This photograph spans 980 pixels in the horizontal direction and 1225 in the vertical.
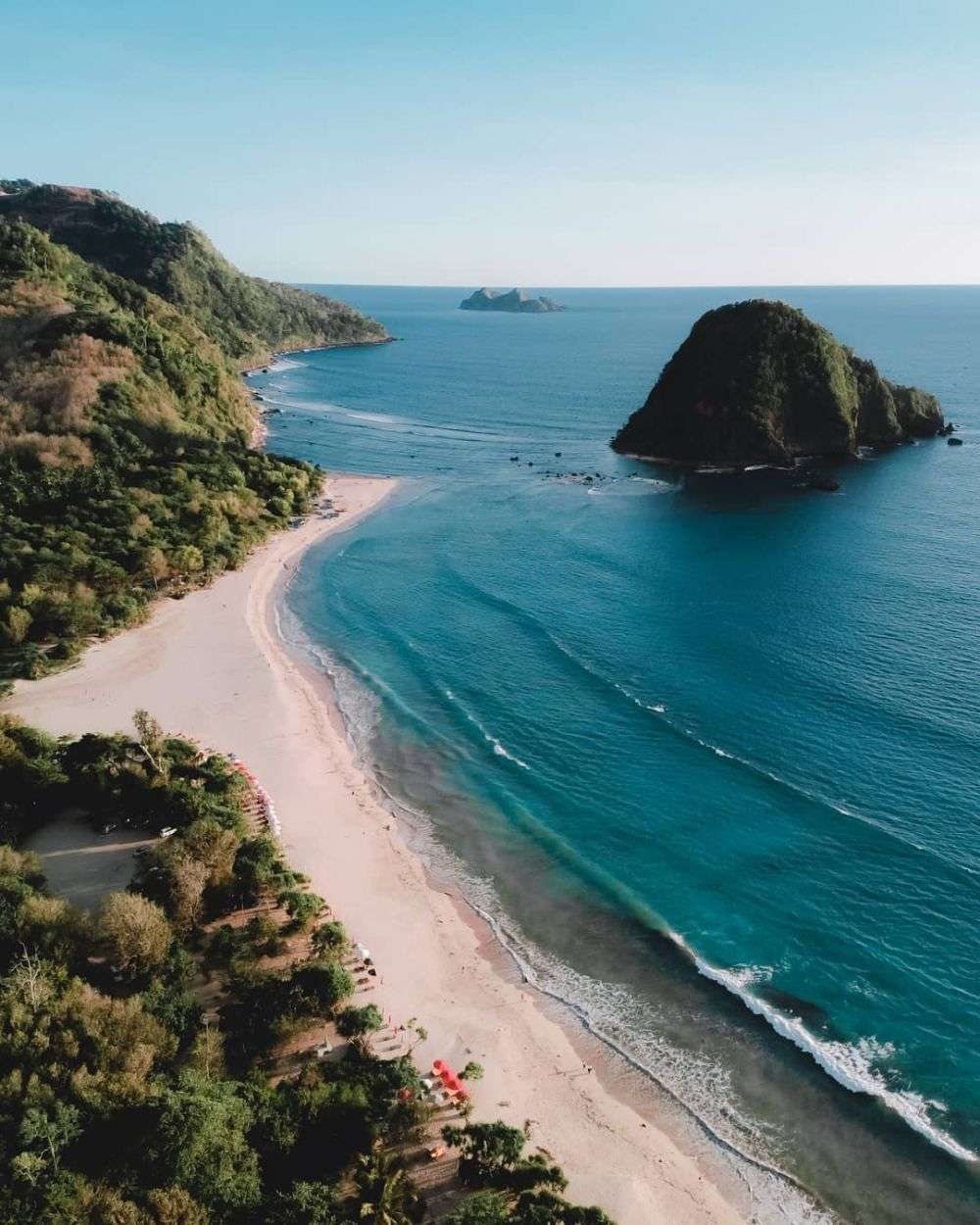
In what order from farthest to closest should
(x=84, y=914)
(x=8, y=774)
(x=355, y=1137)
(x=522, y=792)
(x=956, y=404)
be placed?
(x=956, y=404)
(x=522, y=792)
(x=8, y=774)
(x=84, y=914)
(x=355, y=1137)

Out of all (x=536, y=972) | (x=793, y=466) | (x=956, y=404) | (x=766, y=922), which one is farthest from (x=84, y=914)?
(x=956, y=404)

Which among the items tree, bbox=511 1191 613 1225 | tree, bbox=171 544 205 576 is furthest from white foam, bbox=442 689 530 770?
tree, bbox=171 544 205 576

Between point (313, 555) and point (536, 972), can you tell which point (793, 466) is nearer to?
point (313, 555)

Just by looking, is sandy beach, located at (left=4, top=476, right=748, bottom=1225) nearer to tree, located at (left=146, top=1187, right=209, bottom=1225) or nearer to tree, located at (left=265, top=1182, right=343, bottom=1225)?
tree, located at (left=265, top=1182, right=343, bottom=1225)

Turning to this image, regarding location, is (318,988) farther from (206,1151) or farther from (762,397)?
(762,397)

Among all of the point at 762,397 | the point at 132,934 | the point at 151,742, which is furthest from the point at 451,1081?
the point at 762,397
